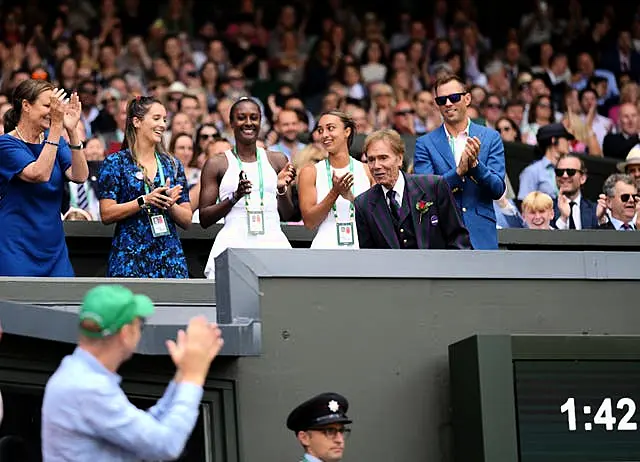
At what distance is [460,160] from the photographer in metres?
10.4

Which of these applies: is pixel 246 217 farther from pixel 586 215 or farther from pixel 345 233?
pixel 586 215

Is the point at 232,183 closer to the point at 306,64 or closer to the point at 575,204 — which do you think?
the point at 575,204

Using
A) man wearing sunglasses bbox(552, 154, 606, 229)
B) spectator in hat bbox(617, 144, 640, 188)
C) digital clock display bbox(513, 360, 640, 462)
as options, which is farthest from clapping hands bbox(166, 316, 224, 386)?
spectator in hat bbox(617, 144, 640, 188)

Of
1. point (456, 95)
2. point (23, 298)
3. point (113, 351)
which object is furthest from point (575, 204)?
point (113, 351)

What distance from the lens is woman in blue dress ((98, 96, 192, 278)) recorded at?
10.0m

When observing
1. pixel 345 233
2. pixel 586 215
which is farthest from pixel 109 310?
pixel 586 215

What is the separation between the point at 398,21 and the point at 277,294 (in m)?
Result: 16.2

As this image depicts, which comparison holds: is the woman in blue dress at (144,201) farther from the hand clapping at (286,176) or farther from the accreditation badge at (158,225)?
the hand clapping at (286,176)

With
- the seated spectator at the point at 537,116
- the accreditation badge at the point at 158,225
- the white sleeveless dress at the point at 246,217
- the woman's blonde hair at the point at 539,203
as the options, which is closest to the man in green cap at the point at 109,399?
the accreditation badge at the point at 158,225

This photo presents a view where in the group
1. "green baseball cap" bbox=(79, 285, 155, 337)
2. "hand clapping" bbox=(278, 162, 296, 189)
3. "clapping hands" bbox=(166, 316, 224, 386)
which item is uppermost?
"hand clapping" bbox=(278, 162, 296, 189)

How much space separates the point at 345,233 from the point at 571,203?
3.50 metres

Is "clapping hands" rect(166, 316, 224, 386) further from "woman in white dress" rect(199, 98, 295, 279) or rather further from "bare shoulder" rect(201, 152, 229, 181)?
"bare shoulder" rect(201, 152, 229, 181)

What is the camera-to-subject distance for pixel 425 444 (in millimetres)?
9062

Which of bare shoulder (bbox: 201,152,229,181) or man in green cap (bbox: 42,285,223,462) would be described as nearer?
man in green cap (bbox: 42,285,223,462)
